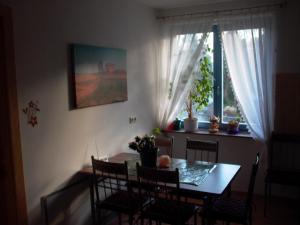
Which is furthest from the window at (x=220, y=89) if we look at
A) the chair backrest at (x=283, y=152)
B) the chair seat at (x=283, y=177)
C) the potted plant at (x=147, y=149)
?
the potted plant at (x=147, y=149)

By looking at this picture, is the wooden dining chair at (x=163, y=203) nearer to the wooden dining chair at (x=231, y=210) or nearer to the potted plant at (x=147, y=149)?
the wooden dining chair at (x=231, y=210)

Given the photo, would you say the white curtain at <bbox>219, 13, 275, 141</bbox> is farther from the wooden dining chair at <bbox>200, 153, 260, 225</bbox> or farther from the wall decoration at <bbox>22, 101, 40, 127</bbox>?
the wall decoration at <bbox>22, 101, 40, 127</bbox>

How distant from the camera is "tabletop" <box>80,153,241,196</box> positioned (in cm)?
248

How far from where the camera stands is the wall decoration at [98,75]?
2969 millimetres

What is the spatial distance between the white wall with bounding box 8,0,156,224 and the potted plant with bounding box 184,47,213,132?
1.02 metres

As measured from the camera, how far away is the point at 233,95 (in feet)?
14.4

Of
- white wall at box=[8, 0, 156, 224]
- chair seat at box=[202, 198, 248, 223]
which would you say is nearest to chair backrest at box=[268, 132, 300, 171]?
chair seat at box=[202, 198, 248, 223]

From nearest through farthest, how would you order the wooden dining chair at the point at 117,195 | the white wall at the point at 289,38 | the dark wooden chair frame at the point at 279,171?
the wooden dining chair at the point at 117,195 < the dark wooden chair frame at the point at 279,171 < the white wall at the point at 289,38

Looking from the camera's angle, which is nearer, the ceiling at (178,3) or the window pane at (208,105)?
the ceiling at (178,3)

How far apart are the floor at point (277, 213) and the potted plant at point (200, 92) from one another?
1.32 metres

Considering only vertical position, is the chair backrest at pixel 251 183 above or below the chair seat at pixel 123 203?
above

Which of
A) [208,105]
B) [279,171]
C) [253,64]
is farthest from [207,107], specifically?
[279,171]

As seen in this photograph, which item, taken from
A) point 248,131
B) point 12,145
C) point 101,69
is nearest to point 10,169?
point 12,145

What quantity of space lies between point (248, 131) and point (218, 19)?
1.55 metres
